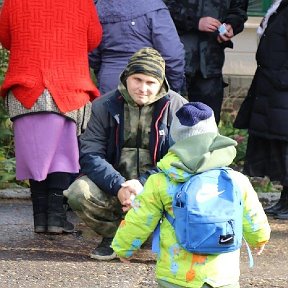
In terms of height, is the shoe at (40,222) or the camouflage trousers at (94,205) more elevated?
the camouflage trousers at (94,205)

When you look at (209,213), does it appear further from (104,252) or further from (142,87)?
(104,252)

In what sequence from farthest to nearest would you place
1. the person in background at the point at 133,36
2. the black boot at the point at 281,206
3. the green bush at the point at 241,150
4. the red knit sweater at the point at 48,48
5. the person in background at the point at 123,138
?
the green bush at the point at 241,150 < the black boot at the point at 281,206 < the person in background at the point at 133,36 < the red knit sweater at the point at 48,48 < the person in background at the point at 123,138

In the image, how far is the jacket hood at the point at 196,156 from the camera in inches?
159

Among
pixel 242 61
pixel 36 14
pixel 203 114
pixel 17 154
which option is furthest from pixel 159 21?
pixel 242 61

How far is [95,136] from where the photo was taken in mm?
5879

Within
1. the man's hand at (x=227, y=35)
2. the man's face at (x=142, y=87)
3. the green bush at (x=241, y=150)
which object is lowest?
the green bush at (x=241, y=150)

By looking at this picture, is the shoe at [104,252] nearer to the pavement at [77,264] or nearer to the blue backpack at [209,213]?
the pavement at [77,264]

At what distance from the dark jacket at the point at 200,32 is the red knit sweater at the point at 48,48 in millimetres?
1306

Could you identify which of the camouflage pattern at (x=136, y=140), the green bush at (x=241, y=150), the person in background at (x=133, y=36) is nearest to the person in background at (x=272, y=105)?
the person in background at (x=133, y=36)

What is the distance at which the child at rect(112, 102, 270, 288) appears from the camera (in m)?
4.09

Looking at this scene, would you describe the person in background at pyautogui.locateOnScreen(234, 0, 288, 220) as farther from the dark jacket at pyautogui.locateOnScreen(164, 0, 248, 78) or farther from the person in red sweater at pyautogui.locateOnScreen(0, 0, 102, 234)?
the person in red sweater at pyautogui.locateOnScreen(0, 0, 102, 234)

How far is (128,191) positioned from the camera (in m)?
5.43

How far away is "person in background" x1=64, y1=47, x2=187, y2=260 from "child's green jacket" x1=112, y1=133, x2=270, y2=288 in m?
1.51

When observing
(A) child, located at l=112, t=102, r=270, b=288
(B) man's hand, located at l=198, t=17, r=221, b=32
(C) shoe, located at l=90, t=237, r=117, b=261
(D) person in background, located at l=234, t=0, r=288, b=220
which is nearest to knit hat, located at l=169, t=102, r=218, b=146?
(A) child, located at l=112, t=102, r=270, b=288
